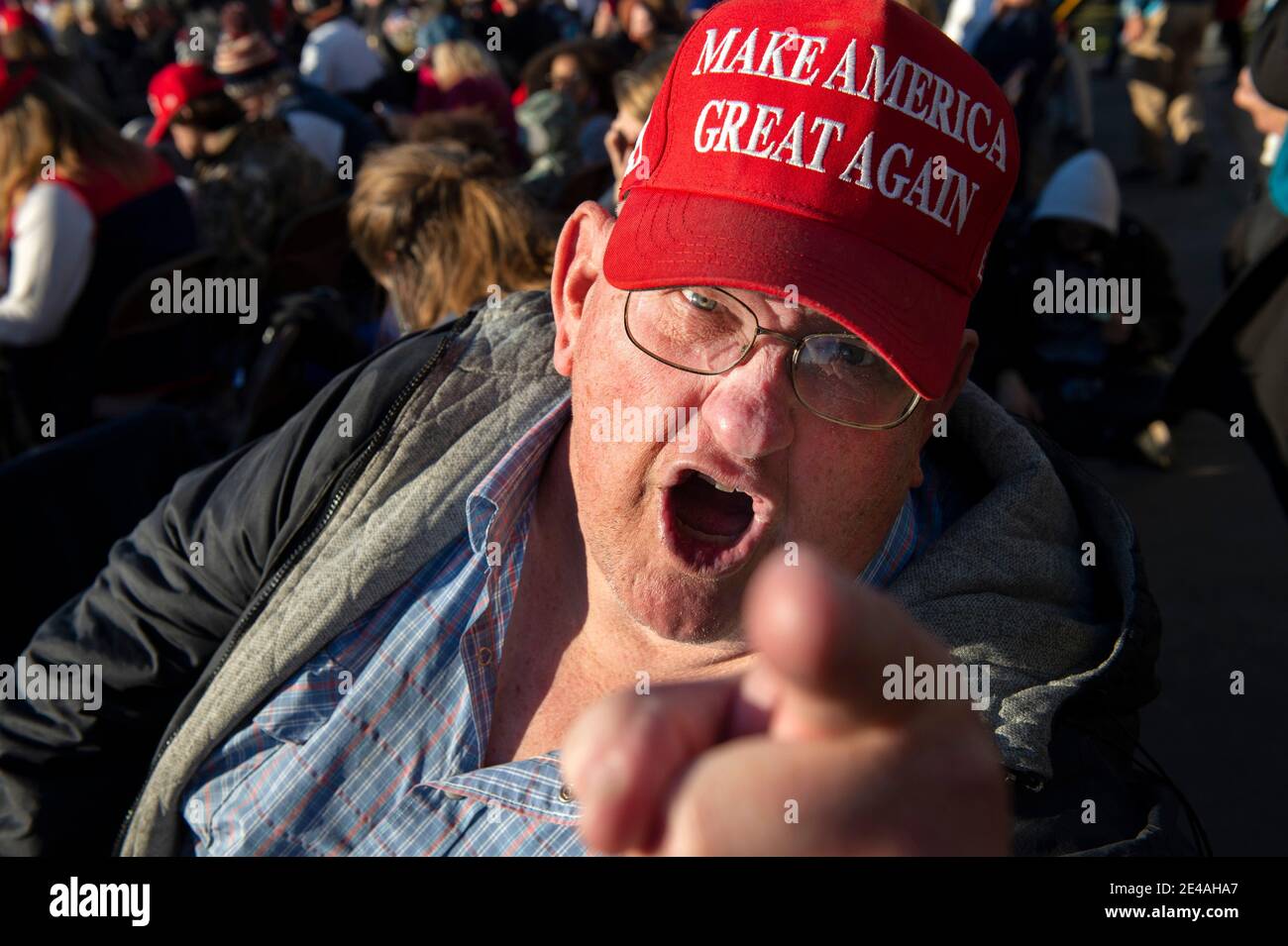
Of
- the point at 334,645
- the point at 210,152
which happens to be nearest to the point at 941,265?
the point at 334,645

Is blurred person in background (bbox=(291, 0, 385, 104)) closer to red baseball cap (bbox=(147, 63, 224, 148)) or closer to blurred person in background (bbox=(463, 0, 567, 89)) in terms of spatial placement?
blurred person in background (bbox=(463, 0, 567, 89))

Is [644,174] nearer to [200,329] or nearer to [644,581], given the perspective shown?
[644,581]

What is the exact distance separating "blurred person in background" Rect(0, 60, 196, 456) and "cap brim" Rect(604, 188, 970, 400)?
331cm

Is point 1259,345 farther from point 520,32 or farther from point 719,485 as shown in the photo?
point 520,32

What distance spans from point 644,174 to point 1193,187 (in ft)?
28.4

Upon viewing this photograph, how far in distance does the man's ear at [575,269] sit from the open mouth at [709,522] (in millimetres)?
297

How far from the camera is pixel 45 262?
413 centimetres

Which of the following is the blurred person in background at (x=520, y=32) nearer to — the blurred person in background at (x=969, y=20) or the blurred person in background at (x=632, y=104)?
the blurred person in background at (x=969, y=20)

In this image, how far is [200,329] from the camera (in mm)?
4359

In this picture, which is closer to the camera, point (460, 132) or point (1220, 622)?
point (1220, 622)

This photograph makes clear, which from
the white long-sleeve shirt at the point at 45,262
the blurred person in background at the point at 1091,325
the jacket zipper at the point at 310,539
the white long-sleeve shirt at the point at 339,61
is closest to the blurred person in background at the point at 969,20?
the blurred person in background at the point at 1091,325

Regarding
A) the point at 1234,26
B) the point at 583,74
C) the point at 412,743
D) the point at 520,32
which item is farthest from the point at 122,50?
the point at 412,743

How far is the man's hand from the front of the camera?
0.60 metres

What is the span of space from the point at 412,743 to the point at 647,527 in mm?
468
